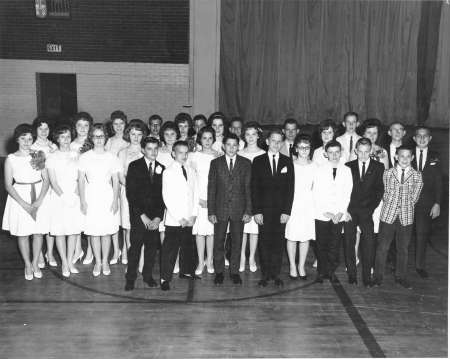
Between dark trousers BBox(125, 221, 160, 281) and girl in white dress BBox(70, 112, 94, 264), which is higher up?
girl in white dress BBox(70, 112, 94, 264)

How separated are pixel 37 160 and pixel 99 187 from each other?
0.63m

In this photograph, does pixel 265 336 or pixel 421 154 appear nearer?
pixel 265 336

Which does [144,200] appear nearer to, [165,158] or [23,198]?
[165,158]

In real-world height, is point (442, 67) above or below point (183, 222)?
above

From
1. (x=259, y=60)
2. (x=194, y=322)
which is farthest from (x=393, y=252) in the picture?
(x=259, y=60)

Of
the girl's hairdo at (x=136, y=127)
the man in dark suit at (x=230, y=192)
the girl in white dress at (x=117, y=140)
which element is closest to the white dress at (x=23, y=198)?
the girl in white dress at (x=117, y=140)

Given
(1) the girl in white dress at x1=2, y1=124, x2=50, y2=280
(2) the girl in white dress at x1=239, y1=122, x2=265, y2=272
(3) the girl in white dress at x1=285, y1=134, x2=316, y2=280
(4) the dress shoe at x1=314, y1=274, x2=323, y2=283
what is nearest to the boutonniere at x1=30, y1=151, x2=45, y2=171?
(1) the girl in white dress at x1=2, y1=124, x2=50, y2=280

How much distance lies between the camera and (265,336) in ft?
13.2

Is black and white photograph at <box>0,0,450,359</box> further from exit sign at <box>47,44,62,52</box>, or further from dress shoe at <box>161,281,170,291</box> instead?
exit sign at <box>47,44,62,52</box>

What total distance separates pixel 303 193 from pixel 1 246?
373cm

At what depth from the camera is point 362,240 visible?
5.13 metres

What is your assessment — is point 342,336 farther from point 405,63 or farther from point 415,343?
point 405,63

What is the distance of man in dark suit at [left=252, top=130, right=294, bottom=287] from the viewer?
5.03m

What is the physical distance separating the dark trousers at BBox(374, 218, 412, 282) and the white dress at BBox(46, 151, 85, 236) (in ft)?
9.49
